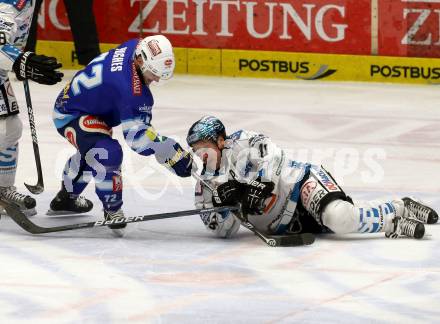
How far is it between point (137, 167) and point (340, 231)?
7.44 ft

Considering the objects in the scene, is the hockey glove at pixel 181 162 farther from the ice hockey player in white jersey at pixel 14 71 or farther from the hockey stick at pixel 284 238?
the ice hockey player in white jersey at pixel 14 71

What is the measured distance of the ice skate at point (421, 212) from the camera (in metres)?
6.37

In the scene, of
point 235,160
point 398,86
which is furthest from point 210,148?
point 398,86

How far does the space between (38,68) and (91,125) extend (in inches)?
16.5

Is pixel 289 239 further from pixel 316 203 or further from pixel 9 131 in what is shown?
pixel 9 131

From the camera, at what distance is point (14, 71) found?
643cm

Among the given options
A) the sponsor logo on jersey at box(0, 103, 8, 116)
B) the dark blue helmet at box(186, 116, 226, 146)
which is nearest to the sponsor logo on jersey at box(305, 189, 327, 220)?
the dark blue helmet at box(186, 116, 226, 146)

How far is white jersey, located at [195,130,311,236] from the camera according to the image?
233 inches

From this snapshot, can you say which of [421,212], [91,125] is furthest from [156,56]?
[421,212]

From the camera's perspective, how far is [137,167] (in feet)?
25.9

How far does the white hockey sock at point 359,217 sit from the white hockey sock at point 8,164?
1.78 m

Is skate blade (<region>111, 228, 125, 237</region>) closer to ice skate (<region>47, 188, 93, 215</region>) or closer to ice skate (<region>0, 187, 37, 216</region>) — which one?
ice skate (<region>47, 188, 93, 215</region>)

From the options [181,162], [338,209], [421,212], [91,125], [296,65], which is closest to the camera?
[338,209]

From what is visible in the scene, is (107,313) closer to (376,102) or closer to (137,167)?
(137,167)
